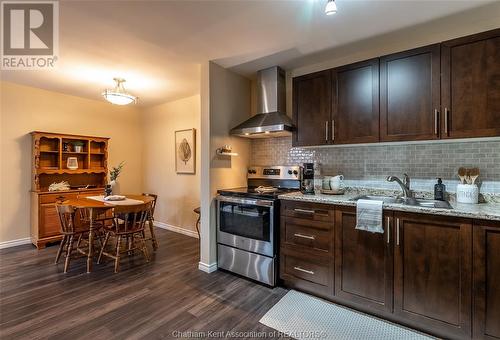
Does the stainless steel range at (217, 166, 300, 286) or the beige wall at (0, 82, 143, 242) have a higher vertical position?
the beige wall at (0, 82, 143, 242)

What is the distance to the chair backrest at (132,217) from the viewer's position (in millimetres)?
2924

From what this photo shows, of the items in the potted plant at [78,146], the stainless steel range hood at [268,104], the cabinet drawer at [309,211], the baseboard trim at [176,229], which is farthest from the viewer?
the baseboard trim at [176,229]

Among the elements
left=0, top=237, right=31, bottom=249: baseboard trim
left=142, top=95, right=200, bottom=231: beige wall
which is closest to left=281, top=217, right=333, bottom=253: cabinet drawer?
left=142, top=95, right=200, bottom=231: beige wall

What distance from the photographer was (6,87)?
12.0 feet

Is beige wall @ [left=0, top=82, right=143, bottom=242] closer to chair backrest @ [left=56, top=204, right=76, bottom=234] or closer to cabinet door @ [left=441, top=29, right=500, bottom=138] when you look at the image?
chair backrest @ [left=56, top=204, right=76, bottom=234]

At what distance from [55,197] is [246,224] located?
10.4 feet

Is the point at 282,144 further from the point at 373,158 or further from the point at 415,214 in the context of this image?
the point at 415,214

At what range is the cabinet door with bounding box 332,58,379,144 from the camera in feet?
7.38

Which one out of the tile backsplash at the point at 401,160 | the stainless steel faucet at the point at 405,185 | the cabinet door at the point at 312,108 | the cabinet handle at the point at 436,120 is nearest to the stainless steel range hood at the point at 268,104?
the cabinet door at the point at 312,108

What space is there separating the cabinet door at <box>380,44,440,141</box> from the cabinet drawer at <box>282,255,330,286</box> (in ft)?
4.31

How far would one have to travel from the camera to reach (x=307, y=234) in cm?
232

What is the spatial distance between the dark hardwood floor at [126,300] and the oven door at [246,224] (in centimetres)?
41

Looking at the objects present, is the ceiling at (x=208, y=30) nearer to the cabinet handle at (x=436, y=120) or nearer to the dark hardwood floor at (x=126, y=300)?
the cabinet handle at (x=436, y=120)

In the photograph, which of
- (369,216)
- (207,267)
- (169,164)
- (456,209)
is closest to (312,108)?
(369,216)
